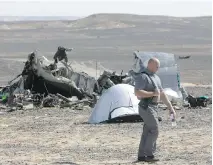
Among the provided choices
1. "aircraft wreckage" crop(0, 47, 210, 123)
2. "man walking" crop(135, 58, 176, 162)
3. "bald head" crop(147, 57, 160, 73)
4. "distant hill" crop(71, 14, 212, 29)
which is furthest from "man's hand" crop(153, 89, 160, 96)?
"distant hill" crop(71, 14, 212, 29)

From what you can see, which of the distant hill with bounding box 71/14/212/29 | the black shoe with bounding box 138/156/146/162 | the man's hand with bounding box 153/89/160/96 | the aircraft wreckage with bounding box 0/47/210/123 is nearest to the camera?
the man's hand with bounding box 153/89/160/96

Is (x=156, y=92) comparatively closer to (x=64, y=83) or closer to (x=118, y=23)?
(x=64, y=83)

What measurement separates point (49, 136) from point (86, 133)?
0.80m

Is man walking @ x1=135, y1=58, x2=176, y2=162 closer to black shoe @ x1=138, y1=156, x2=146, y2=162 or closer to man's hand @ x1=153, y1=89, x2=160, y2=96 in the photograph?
man's hand @ x1=153, y1=89, x2=160, y2=96

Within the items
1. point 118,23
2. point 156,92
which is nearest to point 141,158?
point 156,92

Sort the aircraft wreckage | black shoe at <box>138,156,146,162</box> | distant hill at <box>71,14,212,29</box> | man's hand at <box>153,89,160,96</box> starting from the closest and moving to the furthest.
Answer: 1. man's hand at <box>153,89,160,96</box>
2. black shoe at <box>138,156,146,162</box>
3. the aircraft wreckage
4. distant hill at <box>71,14,212,29</box>

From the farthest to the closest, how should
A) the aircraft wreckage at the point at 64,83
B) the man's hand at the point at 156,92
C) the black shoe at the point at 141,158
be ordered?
1. the aircraft wreckage at the point at 64,83
2. the black shoe at the point at 141,158
3. the man's hand at the point at 156,92

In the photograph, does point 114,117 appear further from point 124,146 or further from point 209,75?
point 209,75

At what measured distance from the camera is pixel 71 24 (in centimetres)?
10075

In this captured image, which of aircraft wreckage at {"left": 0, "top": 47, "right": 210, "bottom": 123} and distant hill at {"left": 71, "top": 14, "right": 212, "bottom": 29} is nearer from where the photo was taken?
aircraft wreckage at {"left": 0, "top": 47, "right": 210, "bottom": 123}

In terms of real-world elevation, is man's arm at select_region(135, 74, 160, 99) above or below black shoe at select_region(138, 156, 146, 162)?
above

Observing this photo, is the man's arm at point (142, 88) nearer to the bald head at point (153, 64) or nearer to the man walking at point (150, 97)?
the man walking at point (150, 97)

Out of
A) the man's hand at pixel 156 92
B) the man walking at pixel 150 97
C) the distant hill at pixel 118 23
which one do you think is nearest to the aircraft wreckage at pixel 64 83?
the man walking at pixel 150 97

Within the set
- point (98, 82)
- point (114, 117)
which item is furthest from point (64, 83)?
point (114, 117)
